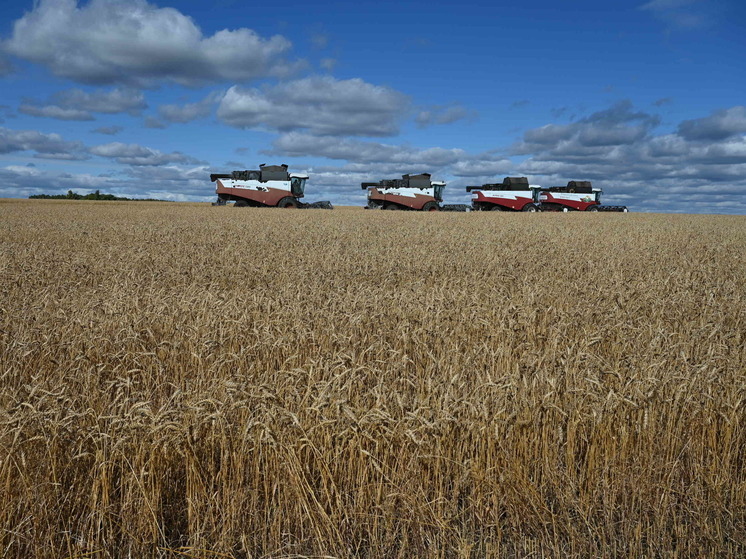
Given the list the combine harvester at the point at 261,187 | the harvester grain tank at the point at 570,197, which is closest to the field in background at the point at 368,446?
the combine harvester at the point at 261,187

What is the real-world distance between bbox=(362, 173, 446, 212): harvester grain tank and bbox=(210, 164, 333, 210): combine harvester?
7.49 meters

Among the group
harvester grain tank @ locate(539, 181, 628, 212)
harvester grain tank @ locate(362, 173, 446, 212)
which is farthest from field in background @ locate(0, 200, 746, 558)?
harvester grain tank @ locate(539, 181, 628, 212)

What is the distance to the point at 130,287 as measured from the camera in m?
7.87

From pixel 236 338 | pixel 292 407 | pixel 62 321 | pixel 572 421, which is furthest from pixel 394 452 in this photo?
pixel 62 321

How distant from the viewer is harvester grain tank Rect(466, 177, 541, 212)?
46156mm

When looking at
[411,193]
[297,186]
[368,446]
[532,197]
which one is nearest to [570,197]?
[532,197]

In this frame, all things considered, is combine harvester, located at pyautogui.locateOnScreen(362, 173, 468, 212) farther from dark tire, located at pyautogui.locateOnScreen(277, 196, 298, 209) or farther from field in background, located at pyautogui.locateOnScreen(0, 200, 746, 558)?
field in background, located at pyautogui.locateOnScreen(0, 200, 746, 558)

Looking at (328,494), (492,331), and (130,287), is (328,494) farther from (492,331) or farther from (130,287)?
(130,287)

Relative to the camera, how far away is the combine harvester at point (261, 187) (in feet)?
137

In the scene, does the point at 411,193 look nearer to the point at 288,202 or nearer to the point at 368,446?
the point at 288,202

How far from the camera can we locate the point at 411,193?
4550cm

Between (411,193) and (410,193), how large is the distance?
3.2 inches

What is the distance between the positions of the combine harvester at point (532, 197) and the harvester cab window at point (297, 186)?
15.4 m

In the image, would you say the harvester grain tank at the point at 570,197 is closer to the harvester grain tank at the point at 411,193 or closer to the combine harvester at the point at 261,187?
the harvester grain tank at the point at 411,193
